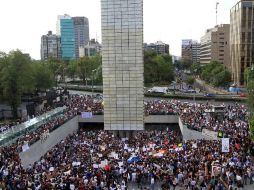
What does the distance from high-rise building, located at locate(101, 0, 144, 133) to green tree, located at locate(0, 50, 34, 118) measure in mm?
12693

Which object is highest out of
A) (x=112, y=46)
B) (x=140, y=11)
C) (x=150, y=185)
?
(x=140, y=11)

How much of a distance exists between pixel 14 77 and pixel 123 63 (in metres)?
15.1

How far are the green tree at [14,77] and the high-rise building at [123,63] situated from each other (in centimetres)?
1269

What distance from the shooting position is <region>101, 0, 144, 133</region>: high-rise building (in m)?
44.4

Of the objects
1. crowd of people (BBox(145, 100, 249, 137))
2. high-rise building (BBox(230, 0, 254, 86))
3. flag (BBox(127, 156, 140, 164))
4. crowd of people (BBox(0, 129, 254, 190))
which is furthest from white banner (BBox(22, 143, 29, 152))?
high-rise building (BBox(230, 0, 254, 86))

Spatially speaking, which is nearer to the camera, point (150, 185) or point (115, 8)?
point (150, 185)

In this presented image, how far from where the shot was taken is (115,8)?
145 feet

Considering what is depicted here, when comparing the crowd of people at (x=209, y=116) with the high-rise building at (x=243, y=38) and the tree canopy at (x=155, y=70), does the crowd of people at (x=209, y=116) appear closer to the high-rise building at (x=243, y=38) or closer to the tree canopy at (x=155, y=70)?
the tree canopy at (x=155, y=70)

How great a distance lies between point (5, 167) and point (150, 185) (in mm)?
9445

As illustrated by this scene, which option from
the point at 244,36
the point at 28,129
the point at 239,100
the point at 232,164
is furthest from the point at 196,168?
the point at 244,36

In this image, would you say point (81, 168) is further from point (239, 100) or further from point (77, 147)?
point (239, 100)

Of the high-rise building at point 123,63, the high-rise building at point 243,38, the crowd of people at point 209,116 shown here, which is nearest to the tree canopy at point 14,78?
the high-rise building at point 123,63

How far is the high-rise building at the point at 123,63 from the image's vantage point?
4441 centimetres

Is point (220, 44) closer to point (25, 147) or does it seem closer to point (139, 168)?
point (25, 147)
